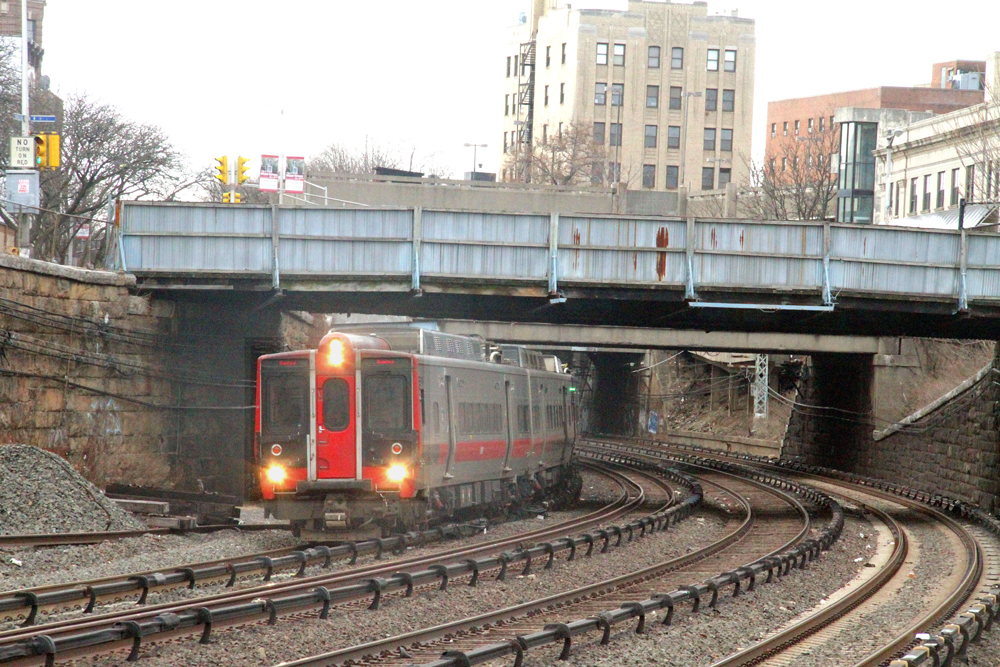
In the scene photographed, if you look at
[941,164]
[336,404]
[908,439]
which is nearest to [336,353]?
[336,404]

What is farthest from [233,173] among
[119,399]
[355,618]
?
[355,618]

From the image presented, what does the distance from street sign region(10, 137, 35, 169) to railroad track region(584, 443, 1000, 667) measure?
821 inches

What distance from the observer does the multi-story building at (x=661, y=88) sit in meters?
93.8

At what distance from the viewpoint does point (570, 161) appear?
82.8 metres

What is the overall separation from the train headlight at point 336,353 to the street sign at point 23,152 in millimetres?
14005

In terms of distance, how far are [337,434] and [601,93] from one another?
8075 cm

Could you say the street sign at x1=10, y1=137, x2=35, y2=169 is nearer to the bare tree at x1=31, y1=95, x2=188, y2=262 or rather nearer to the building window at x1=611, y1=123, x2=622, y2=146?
the bare tree at x1=31, y1=95, x2=188, y2=262

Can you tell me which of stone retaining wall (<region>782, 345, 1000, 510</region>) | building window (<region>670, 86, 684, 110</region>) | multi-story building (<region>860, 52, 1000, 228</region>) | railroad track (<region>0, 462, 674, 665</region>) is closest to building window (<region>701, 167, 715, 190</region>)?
building window (<region>670, 86, 684, 110</region>)

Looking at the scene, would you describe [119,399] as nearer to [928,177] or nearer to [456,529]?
[456,529]

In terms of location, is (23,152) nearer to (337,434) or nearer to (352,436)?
(337,434)

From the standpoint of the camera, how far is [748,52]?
95250mm

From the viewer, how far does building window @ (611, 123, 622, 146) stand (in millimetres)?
94250

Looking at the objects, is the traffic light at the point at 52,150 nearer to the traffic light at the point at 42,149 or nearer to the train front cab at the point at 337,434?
the traffic light at the point at 42,149

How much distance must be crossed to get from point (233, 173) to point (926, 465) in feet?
71.5
